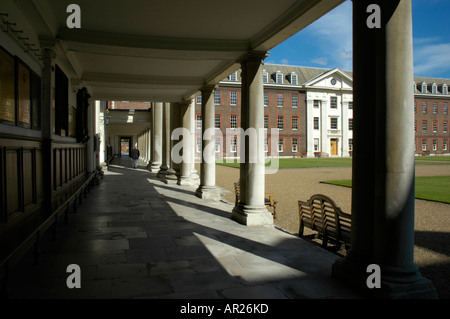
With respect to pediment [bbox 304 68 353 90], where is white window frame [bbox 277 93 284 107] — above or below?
below

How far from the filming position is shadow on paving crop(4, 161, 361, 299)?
13.6 feet

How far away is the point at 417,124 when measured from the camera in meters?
62.9

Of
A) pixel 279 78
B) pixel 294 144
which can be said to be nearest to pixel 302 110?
pixel 294 144

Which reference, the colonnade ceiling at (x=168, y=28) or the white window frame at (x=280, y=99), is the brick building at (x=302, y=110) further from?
the colonnade ceiling at (x=168, y=28)

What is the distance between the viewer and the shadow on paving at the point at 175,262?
13.6ft

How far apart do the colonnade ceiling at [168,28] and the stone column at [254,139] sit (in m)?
0.46

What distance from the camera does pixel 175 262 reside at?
5.20 m

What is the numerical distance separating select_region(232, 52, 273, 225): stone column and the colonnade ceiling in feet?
1.50

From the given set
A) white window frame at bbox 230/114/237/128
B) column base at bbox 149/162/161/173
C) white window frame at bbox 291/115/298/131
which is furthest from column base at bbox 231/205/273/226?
white window frame at bbox 291/115/298/131

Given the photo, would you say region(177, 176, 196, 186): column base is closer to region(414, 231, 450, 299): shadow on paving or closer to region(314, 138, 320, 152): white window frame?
region(414, 231, 450, 299): shadow on paving

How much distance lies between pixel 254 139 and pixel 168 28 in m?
3.03
